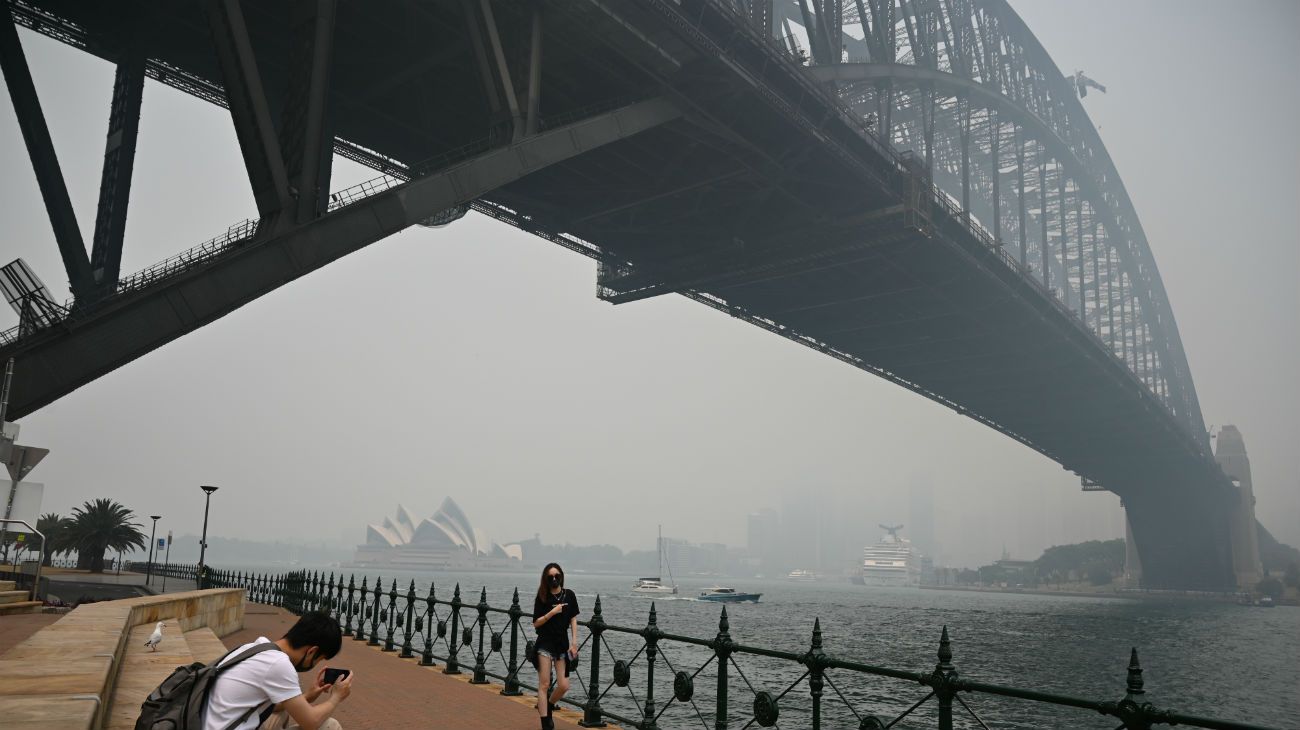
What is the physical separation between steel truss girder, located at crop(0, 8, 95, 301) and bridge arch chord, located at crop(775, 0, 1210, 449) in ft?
81.5

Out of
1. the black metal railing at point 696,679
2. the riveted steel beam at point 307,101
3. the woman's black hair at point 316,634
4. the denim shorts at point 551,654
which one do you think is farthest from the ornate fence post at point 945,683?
the riveted steel beam at point 307,101

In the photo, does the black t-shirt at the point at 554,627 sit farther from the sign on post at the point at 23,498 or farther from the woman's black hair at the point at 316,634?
the sign on post at the point at 23,498

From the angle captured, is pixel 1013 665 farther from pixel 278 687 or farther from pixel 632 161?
pixel 278 687

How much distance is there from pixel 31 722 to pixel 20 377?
1280 cm

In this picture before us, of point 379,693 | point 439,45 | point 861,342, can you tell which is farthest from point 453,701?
point 861,342

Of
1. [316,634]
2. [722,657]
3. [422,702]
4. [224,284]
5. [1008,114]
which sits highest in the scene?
[1008,114]

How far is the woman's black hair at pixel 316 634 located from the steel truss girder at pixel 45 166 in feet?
54.4

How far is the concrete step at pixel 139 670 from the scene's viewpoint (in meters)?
6.57

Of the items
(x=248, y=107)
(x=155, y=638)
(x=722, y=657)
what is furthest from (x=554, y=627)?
(x=248, y=107)

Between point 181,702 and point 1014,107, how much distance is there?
229 feet

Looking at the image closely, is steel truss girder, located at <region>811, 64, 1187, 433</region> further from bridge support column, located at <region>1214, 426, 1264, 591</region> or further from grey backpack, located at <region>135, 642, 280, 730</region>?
grey backpack, located at <region>135, 642, 280, 730</region>

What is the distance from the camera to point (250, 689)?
15.7ft

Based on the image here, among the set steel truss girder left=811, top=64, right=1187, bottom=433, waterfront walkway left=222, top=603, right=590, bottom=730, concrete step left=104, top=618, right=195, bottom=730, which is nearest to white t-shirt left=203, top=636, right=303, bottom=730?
concrete step left=104, top=618, right=195, bottom=730

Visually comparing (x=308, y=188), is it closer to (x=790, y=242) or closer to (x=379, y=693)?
(x=379, y=693)
